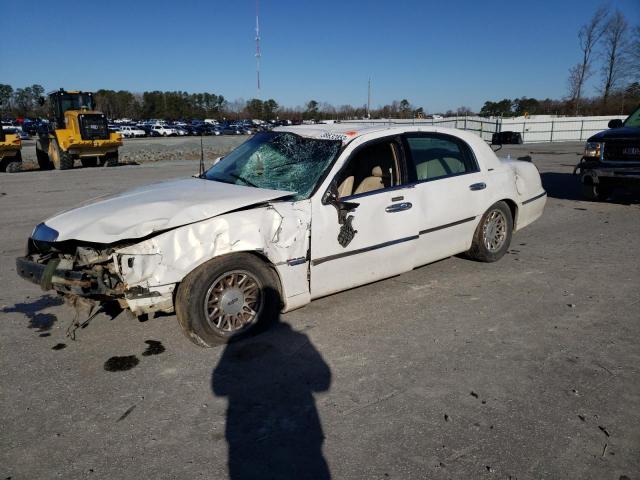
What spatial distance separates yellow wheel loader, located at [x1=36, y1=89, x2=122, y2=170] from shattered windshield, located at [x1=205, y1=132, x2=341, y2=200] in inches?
601

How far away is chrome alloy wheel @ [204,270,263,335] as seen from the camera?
3691mm

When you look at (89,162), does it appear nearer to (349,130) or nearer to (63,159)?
(63,159)

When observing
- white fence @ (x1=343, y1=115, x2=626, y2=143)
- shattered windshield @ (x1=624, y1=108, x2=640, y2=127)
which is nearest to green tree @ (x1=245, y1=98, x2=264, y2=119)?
shattered windshield @ (x1=624, y1=108, x2=640, y2=127)

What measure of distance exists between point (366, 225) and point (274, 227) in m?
0.89

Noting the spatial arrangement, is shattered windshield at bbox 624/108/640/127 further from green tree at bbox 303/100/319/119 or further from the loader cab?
green tree at bbox 303/100/319/119

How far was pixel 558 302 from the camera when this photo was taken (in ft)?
15.3

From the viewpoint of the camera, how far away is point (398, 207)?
14.8 feet

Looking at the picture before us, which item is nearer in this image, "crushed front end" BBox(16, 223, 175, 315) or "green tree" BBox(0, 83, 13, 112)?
"crushed front end" BBox(16, 223, 175, 315)

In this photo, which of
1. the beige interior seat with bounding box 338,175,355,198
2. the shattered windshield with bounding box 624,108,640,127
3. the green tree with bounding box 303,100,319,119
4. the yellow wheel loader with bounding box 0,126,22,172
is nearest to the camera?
the beige interior seat with bounding box 338,175,355,198

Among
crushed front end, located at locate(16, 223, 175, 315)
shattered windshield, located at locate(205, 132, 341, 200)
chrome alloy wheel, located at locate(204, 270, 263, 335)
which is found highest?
shattered windshield, located at locate(205, 132, 341, 200)

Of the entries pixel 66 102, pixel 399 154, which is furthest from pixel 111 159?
pixel 399 154

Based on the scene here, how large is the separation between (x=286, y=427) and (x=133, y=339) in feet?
5.72

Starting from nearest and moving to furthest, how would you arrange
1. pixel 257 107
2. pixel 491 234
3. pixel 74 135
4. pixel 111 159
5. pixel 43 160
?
pixel 491 234 < pixel 257 107 < pixel 74 135 < pixel 111 159 < pixel 43 160

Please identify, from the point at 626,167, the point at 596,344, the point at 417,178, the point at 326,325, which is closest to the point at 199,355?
the point at 326,325
